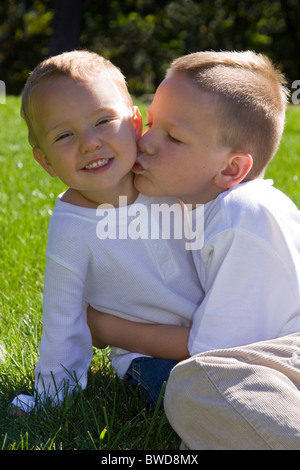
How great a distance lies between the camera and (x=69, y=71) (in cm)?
212

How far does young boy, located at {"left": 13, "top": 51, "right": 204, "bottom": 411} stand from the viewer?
2.12 m

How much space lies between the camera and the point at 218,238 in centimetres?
205

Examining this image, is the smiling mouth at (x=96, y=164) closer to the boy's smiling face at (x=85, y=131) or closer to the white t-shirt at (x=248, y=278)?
the boy's smiling face at (x=85, y=131)

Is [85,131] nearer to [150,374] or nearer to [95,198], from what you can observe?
[95,198]

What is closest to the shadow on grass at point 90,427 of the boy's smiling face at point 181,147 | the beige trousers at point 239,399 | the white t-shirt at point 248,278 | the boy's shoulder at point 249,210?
the beige trousers at point 239,399

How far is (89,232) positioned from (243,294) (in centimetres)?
56

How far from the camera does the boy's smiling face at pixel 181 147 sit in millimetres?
2152

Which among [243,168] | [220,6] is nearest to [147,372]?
[243,168]

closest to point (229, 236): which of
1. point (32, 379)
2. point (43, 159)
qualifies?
point (43, 159)

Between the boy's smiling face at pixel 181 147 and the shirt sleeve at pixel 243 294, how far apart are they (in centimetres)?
27
